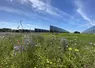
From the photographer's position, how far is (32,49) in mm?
3012

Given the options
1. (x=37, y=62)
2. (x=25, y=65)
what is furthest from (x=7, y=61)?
(x=37, y=62)

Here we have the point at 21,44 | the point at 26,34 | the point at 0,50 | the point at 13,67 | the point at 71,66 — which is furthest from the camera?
the point at 26,34

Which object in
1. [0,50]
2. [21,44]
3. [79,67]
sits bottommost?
[79,67]

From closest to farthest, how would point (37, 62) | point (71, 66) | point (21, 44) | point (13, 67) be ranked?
point (13, 67)
point (37, 62)
point (71, 66)
point (21, 44)

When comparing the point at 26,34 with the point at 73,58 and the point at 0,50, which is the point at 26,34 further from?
the point at 73,58

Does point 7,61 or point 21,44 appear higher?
point 21,44

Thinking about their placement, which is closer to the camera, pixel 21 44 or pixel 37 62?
pixel 37 62

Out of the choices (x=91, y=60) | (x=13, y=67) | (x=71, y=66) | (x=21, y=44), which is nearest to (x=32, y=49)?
(x=21, y=44)

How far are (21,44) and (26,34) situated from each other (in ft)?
3.57

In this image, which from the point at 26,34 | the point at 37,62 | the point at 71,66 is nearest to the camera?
the point at 37,62

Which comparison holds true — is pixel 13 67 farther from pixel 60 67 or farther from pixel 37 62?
pixel 60 67

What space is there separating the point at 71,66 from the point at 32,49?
1.01 m

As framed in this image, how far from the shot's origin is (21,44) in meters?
2.95

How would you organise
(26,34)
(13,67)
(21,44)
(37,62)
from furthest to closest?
(26,34) → (21,44) → (37,62) → (13,67)
